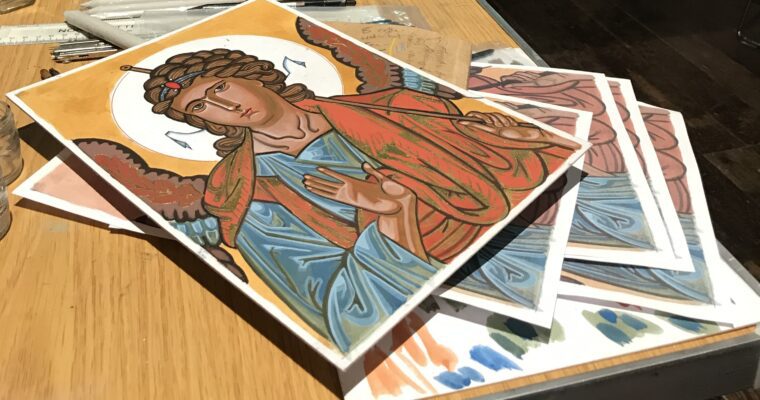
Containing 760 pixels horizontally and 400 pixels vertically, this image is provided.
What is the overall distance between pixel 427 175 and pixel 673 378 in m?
0.21

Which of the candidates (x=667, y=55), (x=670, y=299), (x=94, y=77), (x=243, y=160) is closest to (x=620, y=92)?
(x=670, y=299)

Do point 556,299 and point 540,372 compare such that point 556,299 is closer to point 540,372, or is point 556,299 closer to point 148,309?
point 540,372

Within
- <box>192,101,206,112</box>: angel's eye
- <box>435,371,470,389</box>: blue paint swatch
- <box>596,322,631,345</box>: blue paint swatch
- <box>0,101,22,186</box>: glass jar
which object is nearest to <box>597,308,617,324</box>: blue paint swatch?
<box>596,322,631,345</box>: blue paint swatch

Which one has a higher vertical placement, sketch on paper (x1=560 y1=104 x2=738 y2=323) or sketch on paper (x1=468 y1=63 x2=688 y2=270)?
sketch on paper (x1=468 y1=63 x2=688 y2=270)

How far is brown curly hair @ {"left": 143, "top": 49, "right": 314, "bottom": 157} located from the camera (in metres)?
0.52

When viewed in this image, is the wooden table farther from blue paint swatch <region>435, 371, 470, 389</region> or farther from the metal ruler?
the metal ruler


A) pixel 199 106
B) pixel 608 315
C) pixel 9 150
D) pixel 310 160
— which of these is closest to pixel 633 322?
pixel 608 315

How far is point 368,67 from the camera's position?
0.59 meters

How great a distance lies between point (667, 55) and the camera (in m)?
1.73

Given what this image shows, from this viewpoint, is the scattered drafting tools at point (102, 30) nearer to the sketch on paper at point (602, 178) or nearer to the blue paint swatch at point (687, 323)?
the sketch on paper at point (602, 178)

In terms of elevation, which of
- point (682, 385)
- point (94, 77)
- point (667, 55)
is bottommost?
point (667, 55)

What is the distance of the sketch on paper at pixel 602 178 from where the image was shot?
1.53 feet

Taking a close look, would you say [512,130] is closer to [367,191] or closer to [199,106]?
[367,191]

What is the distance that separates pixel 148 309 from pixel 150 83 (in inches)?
8.4
